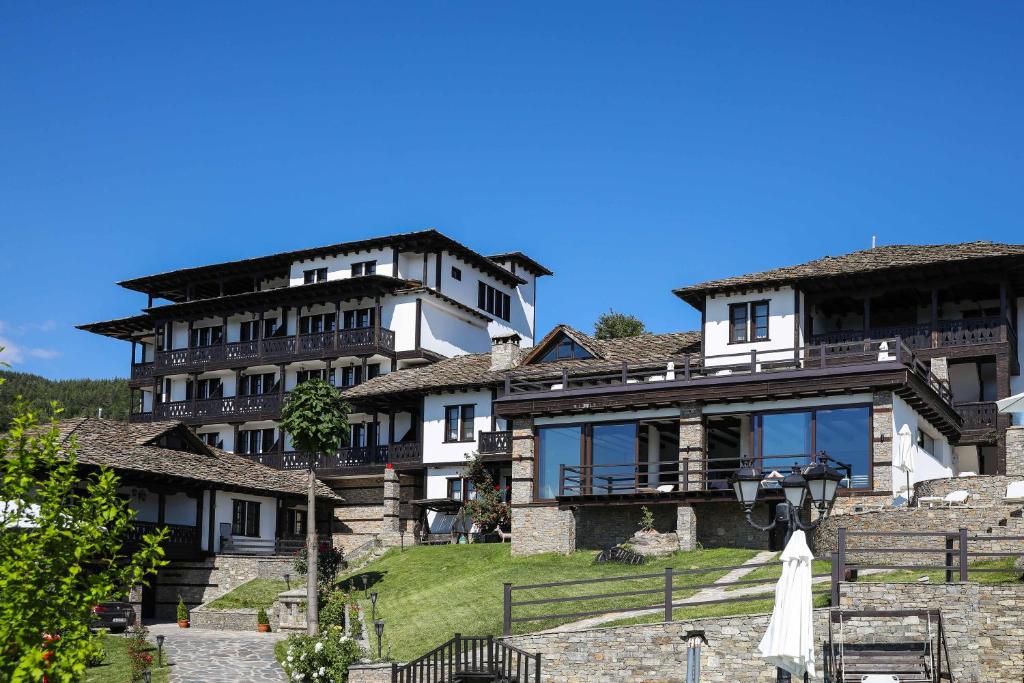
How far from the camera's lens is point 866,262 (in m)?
43.3

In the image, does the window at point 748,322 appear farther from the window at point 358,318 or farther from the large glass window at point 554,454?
the window at point 358,318

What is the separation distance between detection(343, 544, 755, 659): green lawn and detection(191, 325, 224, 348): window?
23.0 m

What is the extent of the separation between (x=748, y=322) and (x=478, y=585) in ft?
50.5

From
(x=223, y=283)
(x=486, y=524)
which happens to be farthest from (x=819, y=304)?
(x=223, y=283)

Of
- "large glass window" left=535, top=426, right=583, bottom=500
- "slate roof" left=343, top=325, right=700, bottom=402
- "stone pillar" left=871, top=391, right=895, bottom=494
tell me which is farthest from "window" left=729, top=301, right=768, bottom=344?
"stone pillar" left=871, top=391, right=895, bottom=494

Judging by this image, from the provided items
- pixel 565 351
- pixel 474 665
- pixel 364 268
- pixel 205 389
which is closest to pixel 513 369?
pixel 565 351

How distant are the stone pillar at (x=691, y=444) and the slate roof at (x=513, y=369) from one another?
596cm

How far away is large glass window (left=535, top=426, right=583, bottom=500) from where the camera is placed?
1526 inches

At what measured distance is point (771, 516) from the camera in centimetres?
3538

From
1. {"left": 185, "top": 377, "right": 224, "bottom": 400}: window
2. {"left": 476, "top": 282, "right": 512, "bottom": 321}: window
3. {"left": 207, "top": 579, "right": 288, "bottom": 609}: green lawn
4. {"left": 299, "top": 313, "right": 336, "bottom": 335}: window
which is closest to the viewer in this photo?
{"left": 207, "top": 579, "right": 288, "bottom": 609}: green lawn

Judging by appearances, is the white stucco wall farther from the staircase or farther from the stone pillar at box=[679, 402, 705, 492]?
the staircase

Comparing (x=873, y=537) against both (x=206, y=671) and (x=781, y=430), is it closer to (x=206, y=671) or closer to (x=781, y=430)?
(x=781, y=430)

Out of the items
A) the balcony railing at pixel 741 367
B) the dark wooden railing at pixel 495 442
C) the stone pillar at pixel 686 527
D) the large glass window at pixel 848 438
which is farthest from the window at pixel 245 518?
the large glass window at pixel 848 438

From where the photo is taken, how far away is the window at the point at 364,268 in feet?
191
